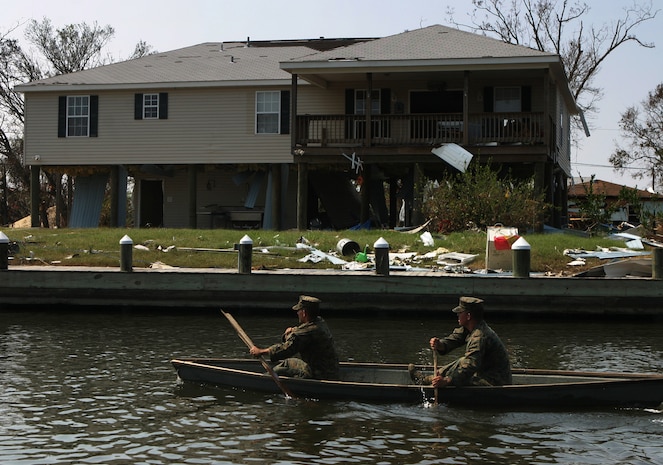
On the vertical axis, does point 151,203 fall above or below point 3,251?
above

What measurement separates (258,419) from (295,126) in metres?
19.0

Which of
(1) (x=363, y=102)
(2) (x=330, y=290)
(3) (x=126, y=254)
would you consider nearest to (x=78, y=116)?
(1) (x=363, y=102)

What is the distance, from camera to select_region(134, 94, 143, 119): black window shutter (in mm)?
33062

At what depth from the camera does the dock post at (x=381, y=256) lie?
64.0 ft

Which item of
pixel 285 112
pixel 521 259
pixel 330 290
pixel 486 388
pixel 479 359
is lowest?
pixel 486 388

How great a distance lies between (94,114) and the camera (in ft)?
109

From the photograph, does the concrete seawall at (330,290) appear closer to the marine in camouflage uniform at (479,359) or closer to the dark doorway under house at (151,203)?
the marine in camouflage uniform at (479,359)

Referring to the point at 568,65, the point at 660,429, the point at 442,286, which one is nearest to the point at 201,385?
the point at 660,429

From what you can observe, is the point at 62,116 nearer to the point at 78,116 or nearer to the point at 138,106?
the point at 78,116

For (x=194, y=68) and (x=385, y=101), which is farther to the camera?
(x=194, y=68)

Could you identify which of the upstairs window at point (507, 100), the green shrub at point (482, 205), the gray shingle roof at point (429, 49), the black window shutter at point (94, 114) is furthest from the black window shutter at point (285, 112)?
the green shrub at point (482, 205)

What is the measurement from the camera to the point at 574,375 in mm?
12141

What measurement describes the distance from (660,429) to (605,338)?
6766mm

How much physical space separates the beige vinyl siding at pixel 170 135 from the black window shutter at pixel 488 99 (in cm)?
682
